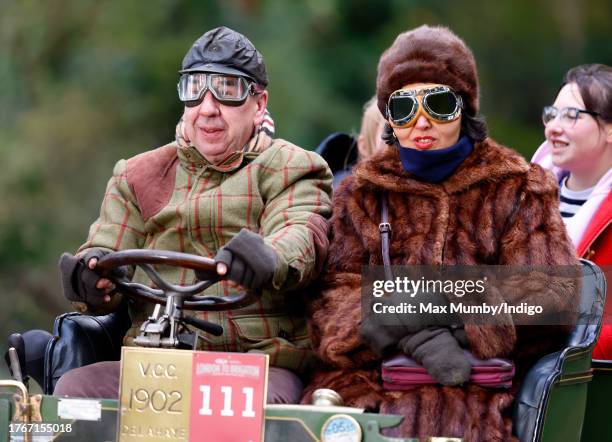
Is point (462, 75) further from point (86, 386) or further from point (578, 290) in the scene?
point (86, 386)

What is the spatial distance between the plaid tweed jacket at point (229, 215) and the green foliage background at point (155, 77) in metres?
6.96

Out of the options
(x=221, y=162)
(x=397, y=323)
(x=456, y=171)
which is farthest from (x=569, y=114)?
(x=397, y=323)

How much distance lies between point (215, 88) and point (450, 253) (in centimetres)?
95

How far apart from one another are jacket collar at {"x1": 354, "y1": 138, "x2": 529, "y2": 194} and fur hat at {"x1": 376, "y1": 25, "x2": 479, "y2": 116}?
17cm

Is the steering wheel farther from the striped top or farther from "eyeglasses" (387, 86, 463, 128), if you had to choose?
the striped top

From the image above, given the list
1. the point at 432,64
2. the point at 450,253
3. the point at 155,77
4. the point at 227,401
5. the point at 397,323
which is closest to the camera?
the point at 227,401

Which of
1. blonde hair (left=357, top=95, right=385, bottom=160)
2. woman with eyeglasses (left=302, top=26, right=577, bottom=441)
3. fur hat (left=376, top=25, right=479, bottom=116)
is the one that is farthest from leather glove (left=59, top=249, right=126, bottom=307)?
blonde hair (left=357, top=95, right=385, bottom=160)

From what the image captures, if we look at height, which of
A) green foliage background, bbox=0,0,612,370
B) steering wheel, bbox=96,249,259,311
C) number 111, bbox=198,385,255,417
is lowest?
number 111, bbox=198,385,255,417

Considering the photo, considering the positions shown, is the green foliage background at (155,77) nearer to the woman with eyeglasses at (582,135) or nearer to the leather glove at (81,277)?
the woman with eyeglasses at (582,135)

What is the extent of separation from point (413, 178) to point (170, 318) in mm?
962

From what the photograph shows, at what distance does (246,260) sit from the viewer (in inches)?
139

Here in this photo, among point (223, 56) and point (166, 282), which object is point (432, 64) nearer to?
point (223, 56)

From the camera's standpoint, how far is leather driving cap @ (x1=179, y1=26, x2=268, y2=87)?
4.07 m

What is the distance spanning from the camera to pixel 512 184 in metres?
3.88
